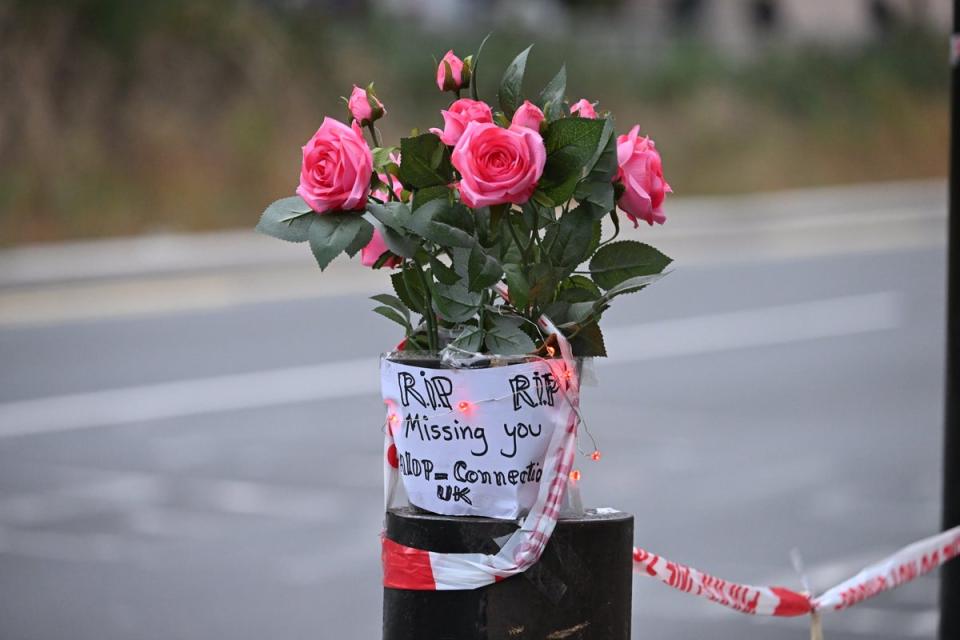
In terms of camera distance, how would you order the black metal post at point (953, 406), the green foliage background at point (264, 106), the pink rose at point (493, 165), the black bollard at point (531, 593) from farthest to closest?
the green foliage background at point (264, 106) < the black metal post at point (953, 406) < the black bollard at point (531, 593) < the pink rose at point (493, 165)

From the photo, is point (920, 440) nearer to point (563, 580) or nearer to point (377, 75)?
point (563, 580)

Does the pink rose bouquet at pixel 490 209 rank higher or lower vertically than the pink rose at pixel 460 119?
lower

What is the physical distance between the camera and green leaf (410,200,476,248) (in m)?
2.87

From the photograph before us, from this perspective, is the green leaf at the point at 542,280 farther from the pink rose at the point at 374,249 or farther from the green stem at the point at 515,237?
the pink rose at the point at 374,249

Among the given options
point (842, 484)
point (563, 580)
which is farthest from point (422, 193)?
point (842, 484)

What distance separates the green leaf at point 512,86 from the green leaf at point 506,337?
41 centimetres

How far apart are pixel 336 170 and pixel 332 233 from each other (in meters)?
0.12

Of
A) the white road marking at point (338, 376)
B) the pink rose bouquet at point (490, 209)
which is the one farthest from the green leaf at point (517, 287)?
the white road marking at point (338, 376)

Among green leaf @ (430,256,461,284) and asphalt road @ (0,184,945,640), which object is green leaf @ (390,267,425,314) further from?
asphalt road @ (0,184,945,640)

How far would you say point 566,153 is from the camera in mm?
2869

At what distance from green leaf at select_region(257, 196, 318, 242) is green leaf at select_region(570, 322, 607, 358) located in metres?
0.58

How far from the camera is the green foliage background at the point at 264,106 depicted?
63.6ft

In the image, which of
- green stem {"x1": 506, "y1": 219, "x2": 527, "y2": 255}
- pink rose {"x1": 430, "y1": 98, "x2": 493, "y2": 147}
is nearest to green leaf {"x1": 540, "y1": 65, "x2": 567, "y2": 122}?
pink rose {"x1": 430, "y1": 98, "x2": 493, "y2": 147}

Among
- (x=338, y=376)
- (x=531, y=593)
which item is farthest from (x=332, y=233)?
(x=338, y=376)
